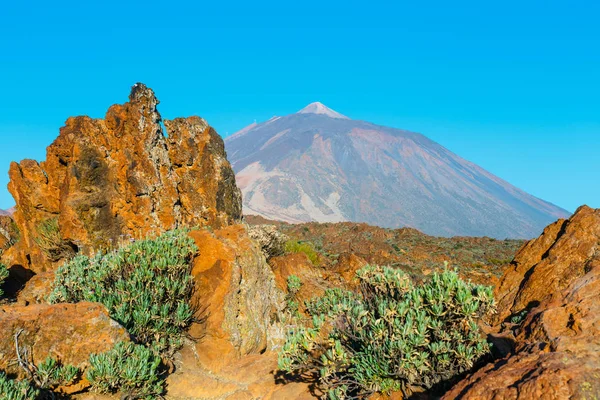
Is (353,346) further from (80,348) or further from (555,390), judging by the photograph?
(80,348)

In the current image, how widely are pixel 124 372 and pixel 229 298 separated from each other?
3.04m

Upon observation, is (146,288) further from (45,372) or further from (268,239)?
(268,239)

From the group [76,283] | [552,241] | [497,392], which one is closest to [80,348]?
[76,283]

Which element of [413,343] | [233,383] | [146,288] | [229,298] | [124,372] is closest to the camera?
[413,343]

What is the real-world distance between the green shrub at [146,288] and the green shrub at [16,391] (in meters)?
2.02

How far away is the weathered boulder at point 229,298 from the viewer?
7914 mm

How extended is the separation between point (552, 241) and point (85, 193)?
13570 mm

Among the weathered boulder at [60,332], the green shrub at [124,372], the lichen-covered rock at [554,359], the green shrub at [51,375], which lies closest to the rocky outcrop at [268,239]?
the weathered boulder at [60,332]

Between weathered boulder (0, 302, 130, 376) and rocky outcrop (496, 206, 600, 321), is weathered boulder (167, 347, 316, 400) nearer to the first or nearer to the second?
weathered boulder (0, 302, 130, 376)

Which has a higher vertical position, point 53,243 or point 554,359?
point 53,243

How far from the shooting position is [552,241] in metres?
10.2

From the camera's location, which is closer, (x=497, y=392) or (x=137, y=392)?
(x=497, y=392)

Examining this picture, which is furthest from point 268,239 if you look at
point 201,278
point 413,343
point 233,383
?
point 413,343

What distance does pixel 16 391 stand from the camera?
4.44m
